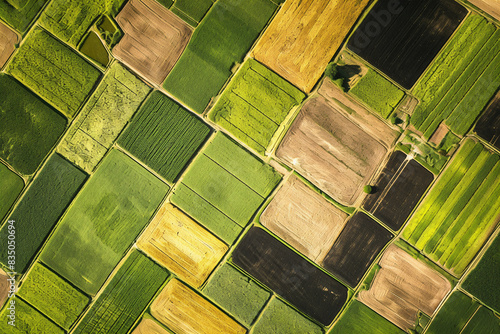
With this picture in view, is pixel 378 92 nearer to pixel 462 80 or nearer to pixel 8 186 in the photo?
pixel 462 80

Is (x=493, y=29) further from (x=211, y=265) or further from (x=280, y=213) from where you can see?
(x=211, y=265)

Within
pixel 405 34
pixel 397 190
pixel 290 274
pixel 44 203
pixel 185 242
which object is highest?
pixel 405 34

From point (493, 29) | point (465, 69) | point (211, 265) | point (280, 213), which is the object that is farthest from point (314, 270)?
point (493, 29)

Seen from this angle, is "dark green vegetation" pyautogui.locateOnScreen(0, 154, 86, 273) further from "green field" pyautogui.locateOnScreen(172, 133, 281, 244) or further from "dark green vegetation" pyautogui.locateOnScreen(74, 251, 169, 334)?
"green field" pyautogui.locateOnScreen(172, 133, 281, 244)

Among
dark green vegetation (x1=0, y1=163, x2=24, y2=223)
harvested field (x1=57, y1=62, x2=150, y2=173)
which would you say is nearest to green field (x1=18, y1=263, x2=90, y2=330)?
dark green vegetation (x1=0, y1=163, x2=24, y2=223)

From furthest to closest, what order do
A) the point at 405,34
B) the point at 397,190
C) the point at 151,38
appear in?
the point at 151,38
the point at 397,190
the point at 405,34

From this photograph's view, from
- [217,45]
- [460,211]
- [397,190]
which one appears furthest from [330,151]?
[217,45]

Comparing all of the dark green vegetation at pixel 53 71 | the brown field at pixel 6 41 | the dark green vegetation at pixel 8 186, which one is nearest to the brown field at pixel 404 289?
the dark green vegetation at pixel 53 71
